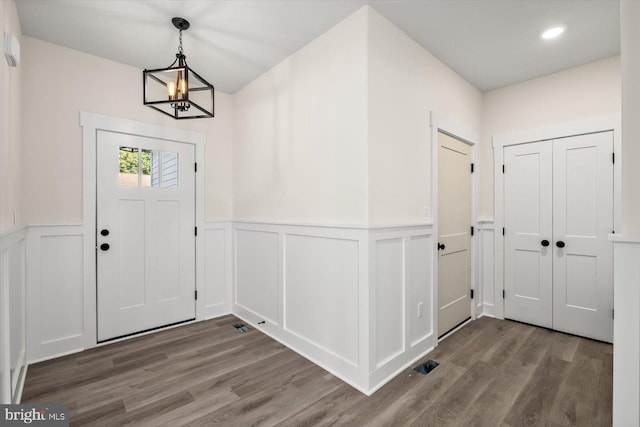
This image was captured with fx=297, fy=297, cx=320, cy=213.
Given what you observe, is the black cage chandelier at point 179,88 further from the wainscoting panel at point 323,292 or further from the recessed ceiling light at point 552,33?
the recessed ceiling light at point 552,33

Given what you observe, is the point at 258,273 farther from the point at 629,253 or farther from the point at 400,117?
the point at 629,253

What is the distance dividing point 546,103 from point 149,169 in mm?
4257

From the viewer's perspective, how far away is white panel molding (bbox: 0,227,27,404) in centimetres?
142

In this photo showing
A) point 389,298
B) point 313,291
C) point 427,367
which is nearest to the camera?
point 389,298

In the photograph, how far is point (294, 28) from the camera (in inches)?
93.0

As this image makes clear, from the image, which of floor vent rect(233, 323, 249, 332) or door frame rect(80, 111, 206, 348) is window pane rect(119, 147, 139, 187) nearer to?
door frame rect(80, 111, 206, 348)

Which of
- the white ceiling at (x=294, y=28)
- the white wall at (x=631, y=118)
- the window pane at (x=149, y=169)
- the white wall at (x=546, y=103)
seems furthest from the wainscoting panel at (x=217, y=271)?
the white wall at (x=631, y=118)

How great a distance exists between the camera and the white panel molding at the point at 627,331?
1216mm

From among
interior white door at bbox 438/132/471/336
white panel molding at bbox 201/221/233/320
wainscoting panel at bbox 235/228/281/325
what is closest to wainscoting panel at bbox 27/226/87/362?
white panel molding at bbox 201/221/233/320

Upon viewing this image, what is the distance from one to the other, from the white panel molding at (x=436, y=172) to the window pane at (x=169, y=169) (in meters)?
2.67

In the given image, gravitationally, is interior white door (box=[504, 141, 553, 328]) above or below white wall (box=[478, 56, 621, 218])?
below

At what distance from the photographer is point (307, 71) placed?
102 inches

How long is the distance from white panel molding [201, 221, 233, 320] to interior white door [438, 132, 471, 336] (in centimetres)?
242

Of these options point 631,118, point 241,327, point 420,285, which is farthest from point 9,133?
point 631,118
